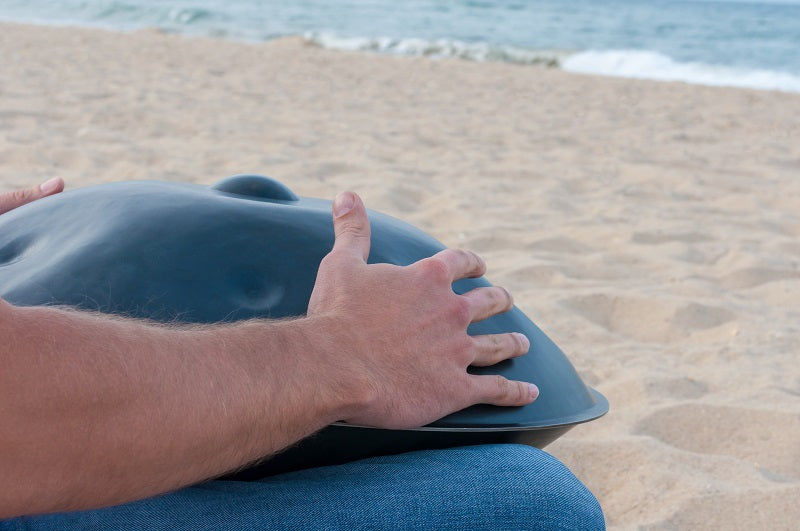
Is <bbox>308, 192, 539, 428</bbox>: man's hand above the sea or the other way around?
above

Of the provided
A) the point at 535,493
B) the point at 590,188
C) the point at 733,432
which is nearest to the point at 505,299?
the point at 535,493

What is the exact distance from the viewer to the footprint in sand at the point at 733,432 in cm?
172

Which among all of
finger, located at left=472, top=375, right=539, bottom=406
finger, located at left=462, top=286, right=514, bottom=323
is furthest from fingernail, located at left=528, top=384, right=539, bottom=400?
finger, located at left=462, top=286, right=514, bottom=323

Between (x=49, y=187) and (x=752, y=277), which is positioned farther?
(x=752, y=277)

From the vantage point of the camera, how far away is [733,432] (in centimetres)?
181

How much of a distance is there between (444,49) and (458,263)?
12.0m

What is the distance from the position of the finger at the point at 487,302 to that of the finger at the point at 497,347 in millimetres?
30

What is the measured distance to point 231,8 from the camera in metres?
19.1

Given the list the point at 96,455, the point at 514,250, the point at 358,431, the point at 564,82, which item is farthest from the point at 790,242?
the point at 564,82

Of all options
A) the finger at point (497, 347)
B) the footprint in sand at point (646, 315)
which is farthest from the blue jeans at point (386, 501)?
the footprint in sand at point (646, 315)

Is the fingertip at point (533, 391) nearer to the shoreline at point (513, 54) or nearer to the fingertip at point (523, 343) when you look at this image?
the fingertip at point (523, 343)

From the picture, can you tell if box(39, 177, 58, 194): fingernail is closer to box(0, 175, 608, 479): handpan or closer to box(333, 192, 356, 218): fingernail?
box(0, 175, 608, 479): handpan

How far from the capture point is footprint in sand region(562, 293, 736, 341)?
2.34 meters

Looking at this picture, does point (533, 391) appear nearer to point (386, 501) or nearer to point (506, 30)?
point (386, 501)
